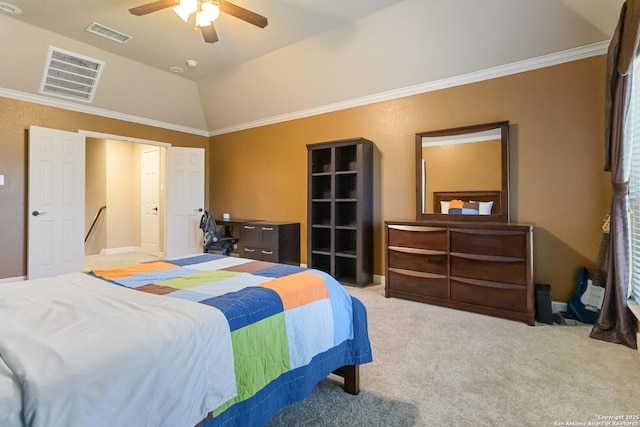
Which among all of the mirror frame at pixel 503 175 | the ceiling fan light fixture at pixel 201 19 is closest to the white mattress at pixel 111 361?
the ceiling fan light fixture at pixel 201 19

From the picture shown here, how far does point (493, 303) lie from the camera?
10.2 ft

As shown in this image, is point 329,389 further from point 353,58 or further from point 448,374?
point 353,58

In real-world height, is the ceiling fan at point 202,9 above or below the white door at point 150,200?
above

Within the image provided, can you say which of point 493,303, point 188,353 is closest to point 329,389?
point 188,353

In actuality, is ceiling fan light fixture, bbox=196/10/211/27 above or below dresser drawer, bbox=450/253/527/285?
above

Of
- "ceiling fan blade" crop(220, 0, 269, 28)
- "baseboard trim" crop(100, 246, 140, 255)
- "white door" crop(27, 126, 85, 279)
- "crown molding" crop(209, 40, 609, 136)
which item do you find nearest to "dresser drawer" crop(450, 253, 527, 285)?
"crown molding" crop(209, 40, 609, 136)

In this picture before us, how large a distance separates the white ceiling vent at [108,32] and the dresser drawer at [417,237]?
151 inches

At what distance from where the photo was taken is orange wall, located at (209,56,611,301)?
10.1 ft

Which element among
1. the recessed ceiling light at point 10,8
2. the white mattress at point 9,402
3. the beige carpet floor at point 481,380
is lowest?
the beige carpet floor at point 481,380

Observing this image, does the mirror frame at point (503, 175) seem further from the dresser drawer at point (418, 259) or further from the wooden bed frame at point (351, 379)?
the wooden bed frame at point (351, 379)

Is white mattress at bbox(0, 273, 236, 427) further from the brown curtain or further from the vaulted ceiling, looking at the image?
the vaulted ceiling

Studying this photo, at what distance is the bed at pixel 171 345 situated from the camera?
2.71ft

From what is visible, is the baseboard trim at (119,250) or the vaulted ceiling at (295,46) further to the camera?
the baseboard trim at (119,250)

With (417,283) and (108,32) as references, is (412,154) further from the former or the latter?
(108,32)
